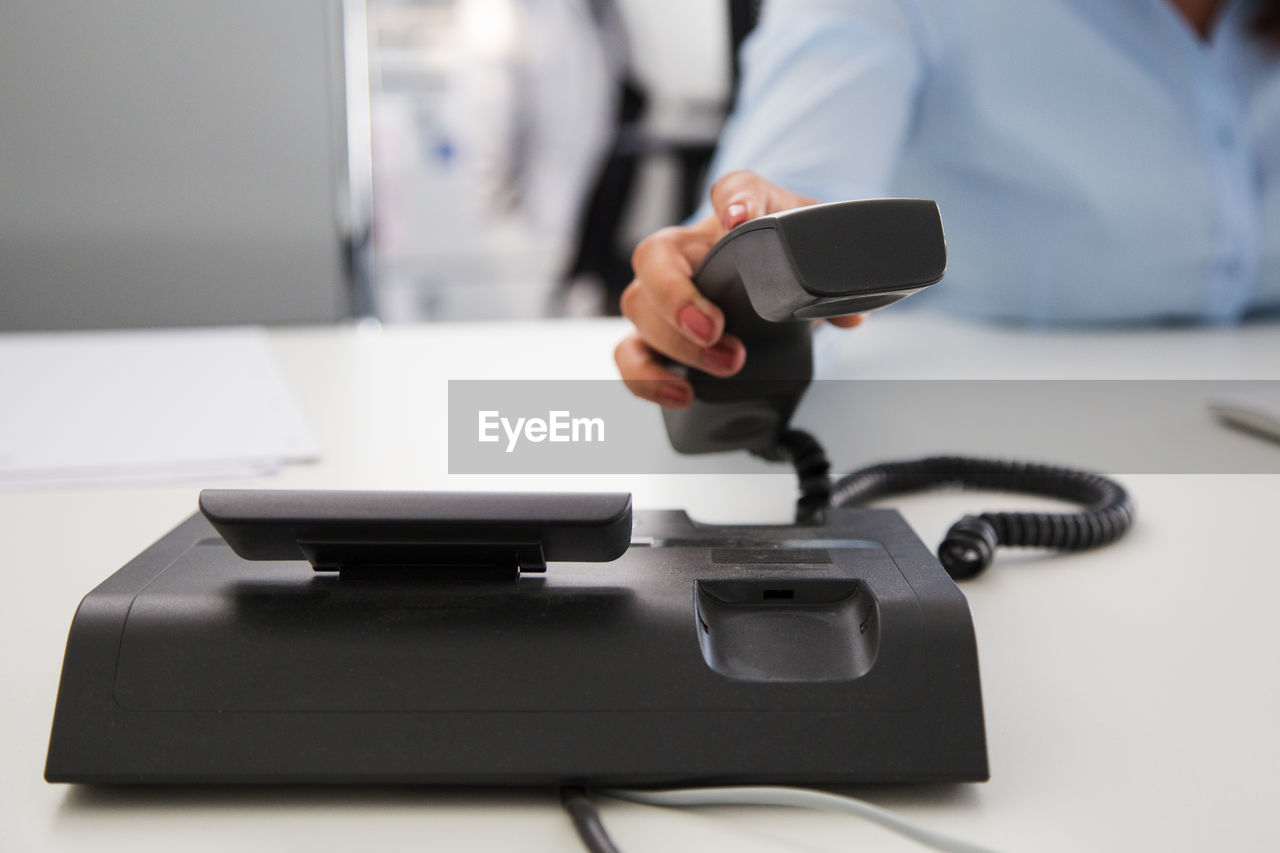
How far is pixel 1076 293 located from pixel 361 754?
834mm

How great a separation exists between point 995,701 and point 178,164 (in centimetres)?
100

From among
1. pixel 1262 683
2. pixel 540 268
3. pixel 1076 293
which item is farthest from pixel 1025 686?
pixel 540 268

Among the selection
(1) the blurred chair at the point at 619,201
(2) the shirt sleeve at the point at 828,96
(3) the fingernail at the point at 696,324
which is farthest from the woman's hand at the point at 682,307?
(1) the blurred chair at the point at 619,201

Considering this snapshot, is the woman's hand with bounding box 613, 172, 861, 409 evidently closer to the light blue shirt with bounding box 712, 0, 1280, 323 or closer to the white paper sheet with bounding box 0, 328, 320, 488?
the white paper sheet with bounding box 0, 328, 320, 488

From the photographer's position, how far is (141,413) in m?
0.61

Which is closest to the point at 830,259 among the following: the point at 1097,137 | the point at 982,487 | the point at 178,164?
the point at 982,487

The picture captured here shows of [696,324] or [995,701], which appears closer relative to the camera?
[995,701]

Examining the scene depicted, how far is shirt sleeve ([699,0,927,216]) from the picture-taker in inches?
31.2

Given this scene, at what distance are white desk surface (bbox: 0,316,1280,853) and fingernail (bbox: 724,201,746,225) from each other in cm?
13

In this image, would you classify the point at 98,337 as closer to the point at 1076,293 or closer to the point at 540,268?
the point at 1076,293

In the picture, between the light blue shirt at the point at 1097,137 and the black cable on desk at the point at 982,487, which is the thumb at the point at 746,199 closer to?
the black cable on desk at the point at 982,487

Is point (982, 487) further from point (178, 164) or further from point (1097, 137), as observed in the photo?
point (178, 164)

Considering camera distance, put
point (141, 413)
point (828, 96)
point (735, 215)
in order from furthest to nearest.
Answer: point (828, 96)
point (141, 413)
point (735, 215)

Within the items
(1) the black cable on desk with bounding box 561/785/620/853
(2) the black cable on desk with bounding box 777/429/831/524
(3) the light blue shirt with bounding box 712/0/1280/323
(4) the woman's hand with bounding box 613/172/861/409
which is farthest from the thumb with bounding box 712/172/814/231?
(3) the light blue shirt with bounding box 712/0/1280/323
